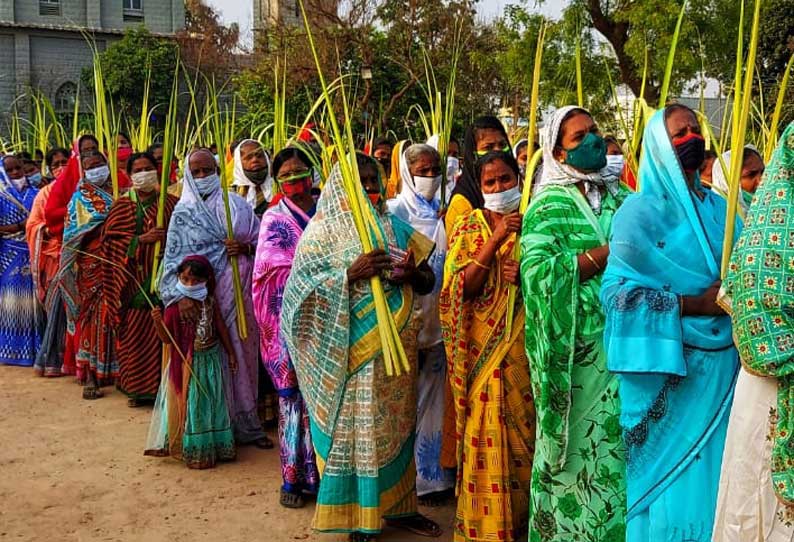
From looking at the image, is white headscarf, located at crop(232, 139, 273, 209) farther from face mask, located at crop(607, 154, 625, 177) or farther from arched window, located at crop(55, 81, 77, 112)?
arched window, located at crop(55, 81, 77, 112)

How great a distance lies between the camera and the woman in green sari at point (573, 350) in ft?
11.8

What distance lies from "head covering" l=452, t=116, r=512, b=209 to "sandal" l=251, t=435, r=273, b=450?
2.37 meters

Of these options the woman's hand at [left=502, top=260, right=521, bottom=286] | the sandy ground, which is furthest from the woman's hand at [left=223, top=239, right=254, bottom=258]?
the woman's hand at [left=502, top=260, right=521, bottom=286]

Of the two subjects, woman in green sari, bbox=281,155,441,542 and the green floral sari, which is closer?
the green floral sari

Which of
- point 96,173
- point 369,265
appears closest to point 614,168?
point 369,265

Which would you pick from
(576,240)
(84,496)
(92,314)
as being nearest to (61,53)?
(92,314)

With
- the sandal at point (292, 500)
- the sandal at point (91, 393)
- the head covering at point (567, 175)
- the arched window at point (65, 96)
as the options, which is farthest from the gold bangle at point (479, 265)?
the arched window at point (65, 96)

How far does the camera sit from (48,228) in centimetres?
824

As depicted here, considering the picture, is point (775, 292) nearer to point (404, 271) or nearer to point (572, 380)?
point (572, 380)

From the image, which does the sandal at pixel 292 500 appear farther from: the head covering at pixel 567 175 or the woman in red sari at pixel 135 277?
the head covering at pixel 567 175

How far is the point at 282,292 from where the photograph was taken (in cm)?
500

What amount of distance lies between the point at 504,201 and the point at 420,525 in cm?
170

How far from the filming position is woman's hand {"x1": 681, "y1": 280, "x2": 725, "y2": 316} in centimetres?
310

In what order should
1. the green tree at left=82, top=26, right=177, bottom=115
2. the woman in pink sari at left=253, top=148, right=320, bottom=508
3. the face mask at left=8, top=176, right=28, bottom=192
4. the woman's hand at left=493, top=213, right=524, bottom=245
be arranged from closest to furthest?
the woman's hand at left=493, top=213, right=524, bottom=245 → the woman in pink sari at left=253, top=148, right=320, bottom=508 → the face mask at left=8, top=176, right=28, bottom=192 → the green tree at left=82, top=26, right=177, bottom=115
